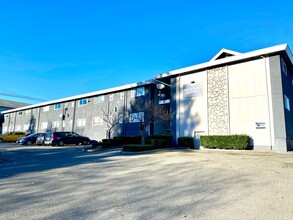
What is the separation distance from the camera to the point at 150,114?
21.2m

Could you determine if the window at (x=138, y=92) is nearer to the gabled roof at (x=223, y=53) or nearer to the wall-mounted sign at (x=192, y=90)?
the wall-mounted sign at (x=192, y=90)

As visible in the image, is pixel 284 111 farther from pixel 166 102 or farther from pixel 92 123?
pixel 92 123

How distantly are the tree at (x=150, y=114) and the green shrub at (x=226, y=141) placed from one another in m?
4.49

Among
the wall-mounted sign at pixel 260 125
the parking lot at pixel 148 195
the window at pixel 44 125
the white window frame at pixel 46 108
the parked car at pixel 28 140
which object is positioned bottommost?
the parking lot at pixel 148 195

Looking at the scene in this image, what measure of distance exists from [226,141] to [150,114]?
23.4 feet

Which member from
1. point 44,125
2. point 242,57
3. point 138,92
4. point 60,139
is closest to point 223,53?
point 242,57

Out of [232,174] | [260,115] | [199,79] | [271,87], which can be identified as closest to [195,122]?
[199,79]

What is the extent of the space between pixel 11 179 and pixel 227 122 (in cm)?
1665

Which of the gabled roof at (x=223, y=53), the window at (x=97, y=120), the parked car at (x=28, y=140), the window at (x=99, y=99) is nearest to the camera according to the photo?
the gabled roof at (x=223, y=53)

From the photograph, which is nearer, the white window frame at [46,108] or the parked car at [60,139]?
the parked car at [60,139]

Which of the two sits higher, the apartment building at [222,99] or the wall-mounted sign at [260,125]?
the apartment building at [222,99]

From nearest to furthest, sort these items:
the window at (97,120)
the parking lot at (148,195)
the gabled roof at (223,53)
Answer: the parking lot at (148,195)
the gabled roof at (223,53)
the window at (97,120)

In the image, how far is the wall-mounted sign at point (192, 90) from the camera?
21.6 m

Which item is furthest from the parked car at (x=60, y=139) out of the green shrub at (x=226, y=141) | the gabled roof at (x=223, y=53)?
the gabled roof at (x=223, y=53)
